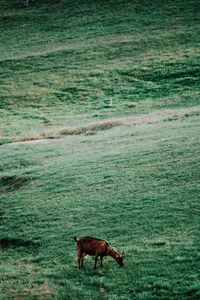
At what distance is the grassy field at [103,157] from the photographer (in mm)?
16344

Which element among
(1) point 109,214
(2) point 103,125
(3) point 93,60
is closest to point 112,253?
(1) point 109,214

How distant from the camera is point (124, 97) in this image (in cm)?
4797

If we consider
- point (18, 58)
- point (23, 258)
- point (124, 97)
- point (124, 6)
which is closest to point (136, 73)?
point (124, 97)

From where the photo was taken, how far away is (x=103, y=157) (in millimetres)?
27922

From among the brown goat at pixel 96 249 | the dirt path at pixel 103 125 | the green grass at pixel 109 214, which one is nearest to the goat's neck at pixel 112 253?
the brown goat at pixel 96 249

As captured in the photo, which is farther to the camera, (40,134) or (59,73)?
(59,73)

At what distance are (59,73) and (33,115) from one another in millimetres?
11763

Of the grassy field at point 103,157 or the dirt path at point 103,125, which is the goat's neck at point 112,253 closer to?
the grassy field at point 103,157

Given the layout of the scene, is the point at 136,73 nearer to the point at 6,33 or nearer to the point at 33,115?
the point at 33,115

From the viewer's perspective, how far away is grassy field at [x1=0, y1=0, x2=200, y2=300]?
1634cm

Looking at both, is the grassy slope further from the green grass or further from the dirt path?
the green grass

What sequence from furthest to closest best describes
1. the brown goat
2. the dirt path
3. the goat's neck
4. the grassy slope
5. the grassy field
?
the grassy slope < the dirt path < the grassy field < the goat's neck < the brown goat

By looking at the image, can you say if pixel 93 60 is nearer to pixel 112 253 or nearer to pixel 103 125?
pixel 103 125

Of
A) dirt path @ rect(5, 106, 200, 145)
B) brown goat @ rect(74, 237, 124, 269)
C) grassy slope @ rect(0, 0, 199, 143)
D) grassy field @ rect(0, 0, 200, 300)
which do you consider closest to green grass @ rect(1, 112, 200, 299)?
grassy field @ rect(0, 0, 200, 300)
